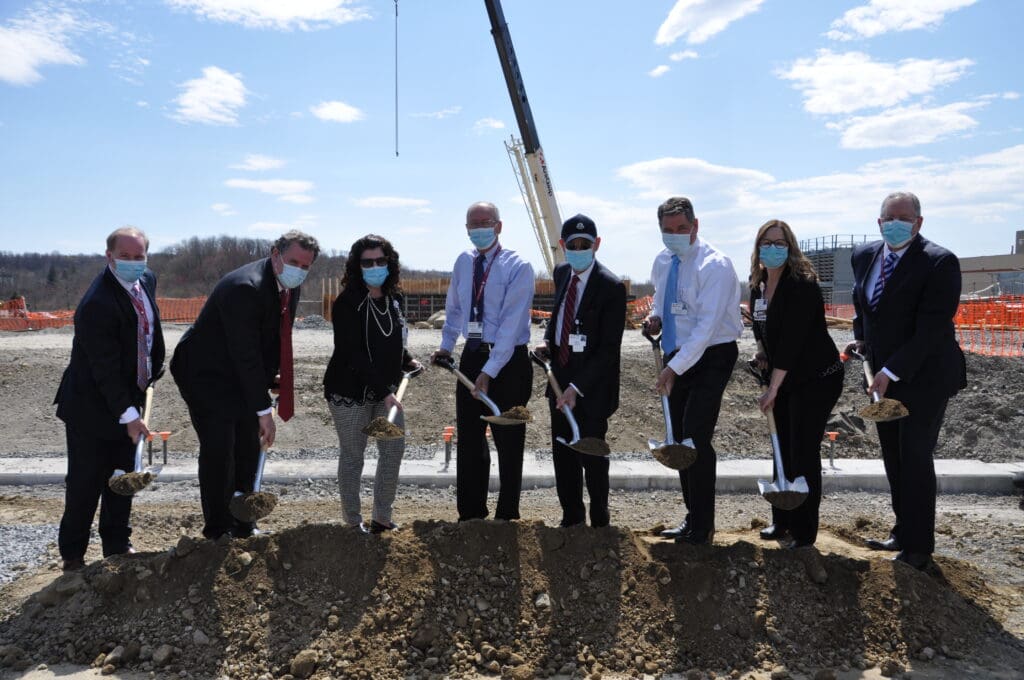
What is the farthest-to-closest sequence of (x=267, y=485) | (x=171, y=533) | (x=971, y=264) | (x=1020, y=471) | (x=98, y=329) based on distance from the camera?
(x=971, y=264), (x=1020, y=471), (x=267, y=485), (x=171, y=533), (x=98, y=329)

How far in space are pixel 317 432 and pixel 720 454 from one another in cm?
551

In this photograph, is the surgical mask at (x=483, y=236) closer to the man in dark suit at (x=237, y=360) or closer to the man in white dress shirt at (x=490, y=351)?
the man in white dress shirt at (x=490, y=351)

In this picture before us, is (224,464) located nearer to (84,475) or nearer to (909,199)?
(84,475)

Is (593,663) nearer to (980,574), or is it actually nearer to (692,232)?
(692,232)

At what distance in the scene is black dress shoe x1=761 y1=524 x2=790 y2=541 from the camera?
5.16 meters

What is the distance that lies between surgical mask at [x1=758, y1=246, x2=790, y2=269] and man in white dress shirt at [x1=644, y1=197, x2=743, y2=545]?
27cm

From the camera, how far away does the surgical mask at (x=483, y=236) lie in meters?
4.80

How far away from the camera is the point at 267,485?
26.3 ft

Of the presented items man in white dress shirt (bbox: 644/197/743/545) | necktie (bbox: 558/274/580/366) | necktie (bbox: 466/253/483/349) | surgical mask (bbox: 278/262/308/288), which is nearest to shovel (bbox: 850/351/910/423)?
man in white dress shirt (bbox: 644/197/743/545)

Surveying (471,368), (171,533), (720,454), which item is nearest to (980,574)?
(471,368)

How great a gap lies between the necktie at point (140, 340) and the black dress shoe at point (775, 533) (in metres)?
4.10

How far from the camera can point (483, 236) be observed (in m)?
4.80

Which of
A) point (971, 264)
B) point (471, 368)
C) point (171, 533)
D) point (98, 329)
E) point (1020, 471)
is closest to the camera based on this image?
point (98, 329)

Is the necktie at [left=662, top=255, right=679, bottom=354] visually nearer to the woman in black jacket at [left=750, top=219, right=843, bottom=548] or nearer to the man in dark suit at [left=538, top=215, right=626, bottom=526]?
the man in dark suit at [left=538, top=215, right=626, bottom=526]
